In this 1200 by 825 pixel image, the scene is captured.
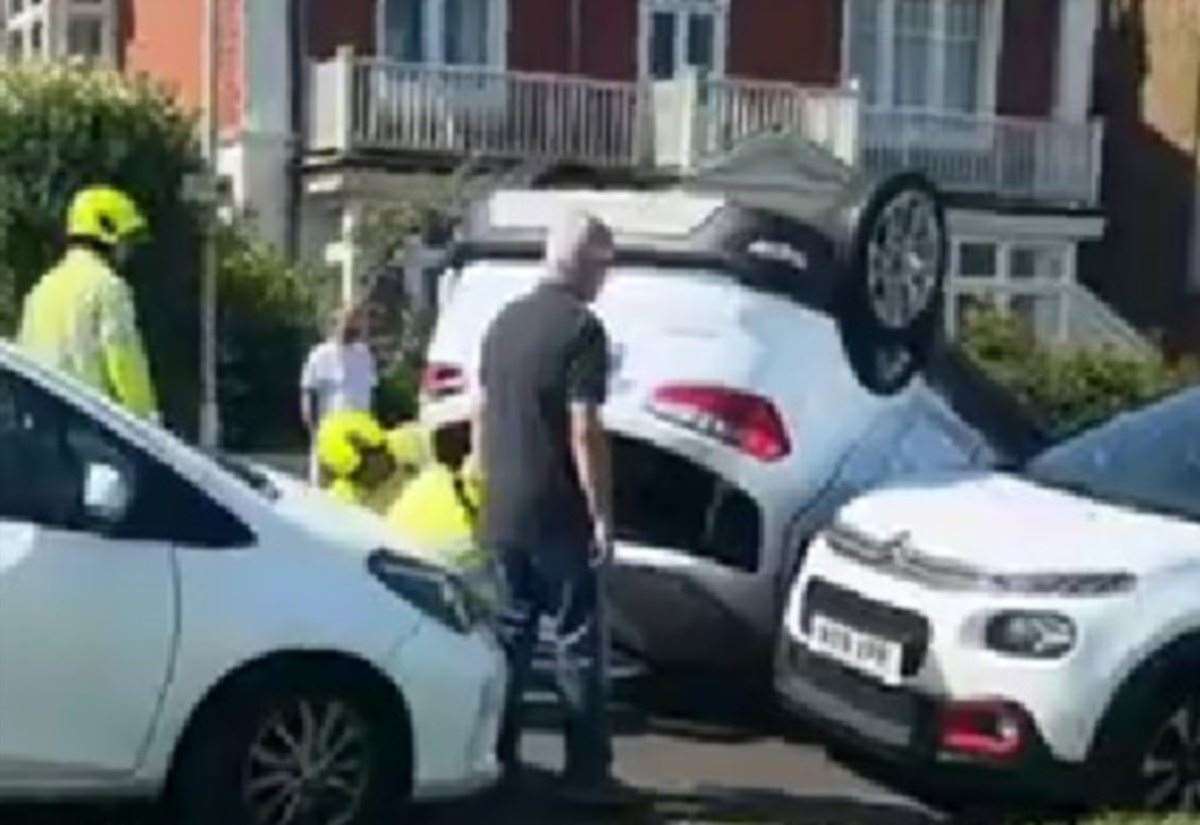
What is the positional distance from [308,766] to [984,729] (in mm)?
2075

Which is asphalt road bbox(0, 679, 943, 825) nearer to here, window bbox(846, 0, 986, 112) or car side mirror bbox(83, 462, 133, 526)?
car side mirror bbox(83, 462, 133, 526)

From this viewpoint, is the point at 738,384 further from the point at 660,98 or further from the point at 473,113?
the point at 660,98

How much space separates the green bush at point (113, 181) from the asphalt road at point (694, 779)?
482 inches

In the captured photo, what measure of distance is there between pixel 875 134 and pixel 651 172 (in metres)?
4.11

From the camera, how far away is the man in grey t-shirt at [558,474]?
26.3 feet

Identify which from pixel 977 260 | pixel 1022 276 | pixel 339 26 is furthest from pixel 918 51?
pixel 339 26

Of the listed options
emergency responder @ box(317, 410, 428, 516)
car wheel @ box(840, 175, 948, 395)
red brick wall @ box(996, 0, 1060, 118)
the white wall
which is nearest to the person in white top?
car wheel @ box(840, 175, 948, 395)

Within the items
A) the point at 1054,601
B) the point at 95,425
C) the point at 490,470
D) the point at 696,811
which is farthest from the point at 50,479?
the point at 1054,601

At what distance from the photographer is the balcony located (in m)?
28.5

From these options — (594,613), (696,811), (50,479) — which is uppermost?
(50,479)

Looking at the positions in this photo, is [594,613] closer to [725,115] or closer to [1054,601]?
[1054,601]

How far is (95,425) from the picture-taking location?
23.9 ft

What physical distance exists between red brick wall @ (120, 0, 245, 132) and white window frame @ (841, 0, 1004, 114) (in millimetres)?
7777

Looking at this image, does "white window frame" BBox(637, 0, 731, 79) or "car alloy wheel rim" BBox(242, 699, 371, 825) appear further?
"white window frame" BBox(637, 0, 731, 79)
